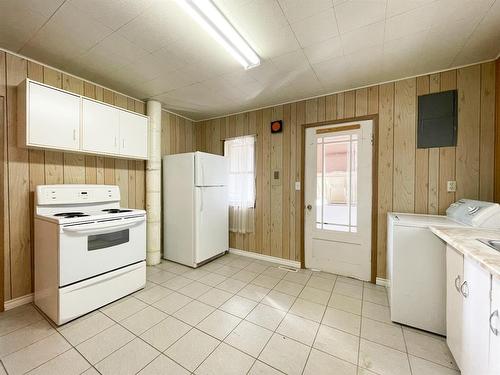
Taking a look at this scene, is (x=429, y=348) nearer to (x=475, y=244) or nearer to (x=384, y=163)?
(x=475, y=244)

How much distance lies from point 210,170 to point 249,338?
223cm

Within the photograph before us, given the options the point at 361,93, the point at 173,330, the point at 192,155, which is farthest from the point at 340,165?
the point at 173,330

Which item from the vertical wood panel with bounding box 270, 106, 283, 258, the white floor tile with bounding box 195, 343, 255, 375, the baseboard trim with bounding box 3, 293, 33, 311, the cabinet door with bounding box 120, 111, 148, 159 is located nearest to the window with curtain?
the vertical wood panel with bounding box 270, 106, 283, 258

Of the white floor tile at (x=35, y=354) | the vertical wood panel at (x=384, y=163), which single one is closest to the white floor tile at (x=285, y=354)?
the white floor tile at (x=35, y=354)

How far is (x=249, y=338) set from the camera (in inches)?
66.5

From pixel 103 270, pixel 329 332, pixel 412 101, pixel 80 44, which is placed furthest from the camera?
pixel 412 101

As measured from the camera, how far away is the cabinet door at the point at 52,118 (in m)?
1.90

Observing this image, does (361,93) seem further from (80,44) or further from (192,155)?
(80,44)

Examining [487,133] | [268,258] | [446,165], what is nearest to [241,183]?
[268,258]

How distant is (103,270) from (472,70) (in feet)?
13.9

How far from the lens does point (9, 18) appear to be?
158 cm

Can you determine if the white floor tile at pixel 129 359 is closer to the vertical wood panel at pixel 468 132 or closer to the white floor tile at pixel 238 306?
the white floor tile at pixel 238 306

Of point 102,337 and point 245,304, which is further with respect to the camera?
point 245,304

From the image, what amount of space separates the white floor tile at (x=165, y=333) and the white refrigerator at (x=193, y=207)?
3.92 feet
